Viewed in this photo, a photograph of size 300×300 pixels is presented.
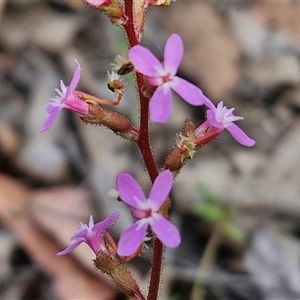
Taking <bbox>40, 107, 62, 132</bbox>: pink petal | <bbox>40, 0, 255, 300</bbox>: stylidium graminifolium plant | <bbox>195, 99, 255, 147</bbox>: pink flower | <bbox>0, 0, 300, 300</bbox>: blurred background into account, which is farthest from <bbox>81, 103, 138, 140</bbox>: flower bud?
<bbox>0, 0, 300, 300</bbox>: blurred background

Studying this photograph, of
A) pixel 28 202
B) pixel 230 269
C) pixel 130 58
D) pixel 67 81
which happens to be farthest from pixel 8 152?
pixel 130 58

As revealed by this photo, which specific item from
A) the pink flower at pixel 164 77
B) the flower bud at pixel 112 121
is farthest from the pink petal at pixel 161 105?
the flower bud at pixel 112 121

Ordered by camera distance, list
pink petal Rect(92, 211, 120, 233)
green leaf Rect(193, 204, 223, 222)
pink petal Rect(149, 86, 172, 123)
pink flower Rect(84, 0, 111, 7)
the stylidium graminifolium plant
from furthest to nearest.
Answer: green leaf Rect(193, 204, 223, 222), pink petal Rect(92, 211, 120, 233), pink flower Rect(84, 0, 111, 7), the stylidium graminifolium plant, pink petal Rect(149, 86, 172, 123)

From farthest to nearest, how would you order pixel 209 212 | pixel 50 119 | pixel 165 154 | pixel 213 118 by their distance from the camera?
pixel 165 154 < pixel 209 212 < pixel 213 118 < pixel 50 119

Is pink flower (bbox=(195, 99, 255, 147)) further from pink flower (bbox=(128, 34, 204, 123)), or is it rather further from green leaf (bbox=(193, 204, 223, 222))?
green leaf (bbox=(193, 204, 223, 222))

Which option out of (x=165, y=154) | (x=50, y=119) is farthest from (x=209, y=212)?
(x=50, y=119)

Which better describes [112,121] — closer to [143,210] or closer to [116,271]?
[143,210]
